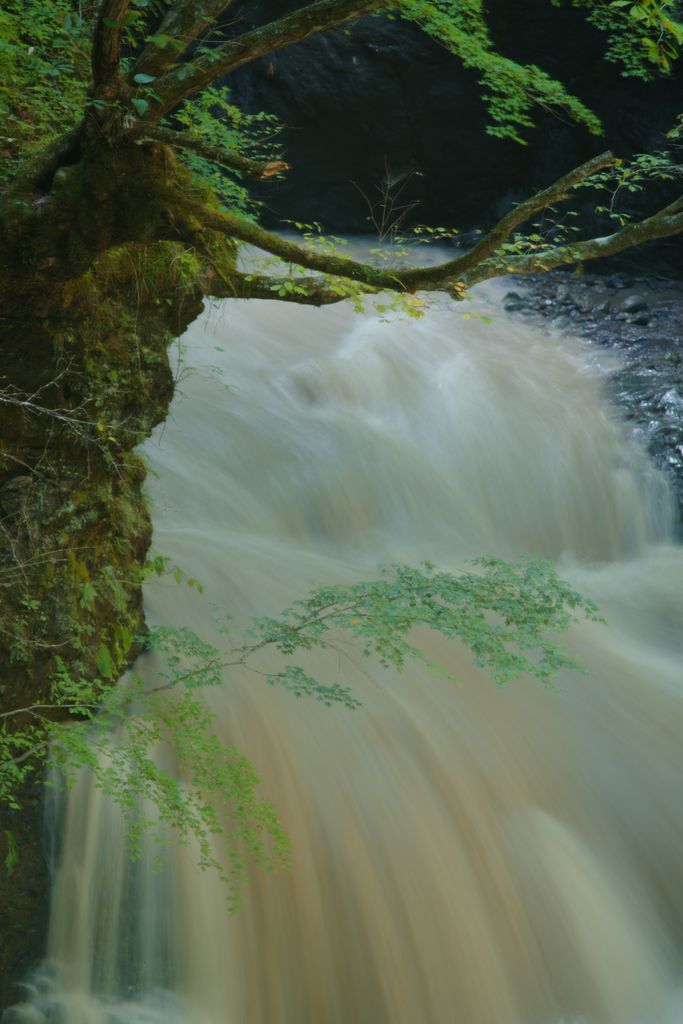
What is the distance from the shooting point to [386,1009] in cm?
420

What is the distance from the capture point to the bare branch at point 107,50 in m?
2.82

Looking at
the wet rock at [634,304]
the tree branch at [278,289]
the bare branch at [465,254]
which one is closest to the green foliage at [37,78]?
the tree branch at [278,289]

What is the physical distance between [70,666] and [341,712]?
1.54m

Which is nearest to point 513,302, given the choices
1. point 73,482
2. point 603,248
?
point 603,248


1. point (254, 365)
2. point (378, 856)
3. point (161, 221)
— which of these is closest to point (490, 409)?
point (254, 365)

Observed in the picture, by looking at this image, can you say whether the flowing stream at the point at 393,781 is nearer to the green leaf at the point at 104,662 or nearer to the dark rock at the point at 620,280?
the green leaf at the point at 104,662

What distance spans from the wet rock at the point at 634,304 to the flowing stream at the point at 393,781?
4.11 m

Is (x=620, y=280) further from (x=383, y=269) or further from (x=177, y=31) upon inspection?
(x=177, y=31)

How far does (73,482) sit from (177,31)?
179 cm

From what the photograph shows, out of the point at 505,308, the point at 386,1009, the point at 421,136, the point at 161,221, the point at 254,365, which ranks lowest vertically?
the point at 386,1009

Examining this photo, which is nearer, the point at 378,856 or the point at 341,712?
the point at 378,856

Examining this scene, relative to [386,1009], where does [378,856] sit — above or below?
above

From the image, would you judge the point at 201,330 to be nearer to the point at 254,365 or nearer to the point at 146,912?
the point at 254,365

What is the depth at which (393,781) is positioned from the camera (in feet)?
15.9
